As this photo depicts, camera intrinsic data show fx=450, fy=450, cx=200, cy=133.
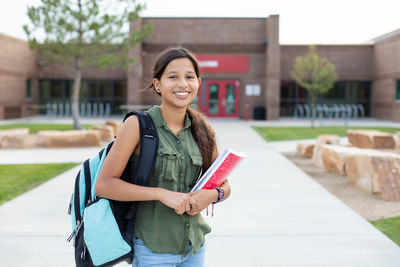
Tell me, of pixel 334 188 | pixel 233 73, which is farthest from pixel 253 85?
pixel 334 188

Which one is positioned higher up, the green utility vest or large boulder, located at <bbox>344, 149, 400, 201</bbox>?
the green utility vest

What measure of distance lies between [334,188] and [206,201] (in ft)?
20.4

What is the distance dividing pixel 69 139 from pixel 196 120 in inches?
459

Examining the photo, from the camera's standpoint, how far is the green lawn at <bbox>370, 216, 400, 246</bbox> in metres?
4.89

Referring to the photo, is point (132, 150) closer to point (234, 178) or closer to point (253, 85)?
point (234, 178)

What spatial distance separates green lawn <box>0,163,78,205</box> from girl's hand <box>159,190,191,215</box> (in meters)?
5.22

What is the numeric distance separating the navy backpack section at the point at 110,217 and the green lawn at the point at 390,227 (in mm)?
3607

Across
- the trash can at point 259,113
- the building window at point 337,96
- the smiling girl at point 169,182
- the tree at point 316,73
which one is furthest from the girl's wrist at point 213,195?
the building window at point 337,96

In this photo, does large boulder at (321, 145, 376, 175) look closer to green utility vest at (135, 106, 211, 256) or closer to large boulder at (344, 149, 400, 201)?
large boulder at (344, 149, 400, 201)

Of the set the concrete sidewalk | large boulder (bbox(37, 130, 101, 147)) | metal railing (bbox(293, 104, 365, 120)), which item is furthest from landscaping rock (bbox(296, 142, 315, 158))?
metal railing (bbox(293, 104, 365, 120))

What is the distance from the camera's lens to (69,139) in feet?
43.5

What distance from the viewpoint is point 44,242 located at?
454 cm

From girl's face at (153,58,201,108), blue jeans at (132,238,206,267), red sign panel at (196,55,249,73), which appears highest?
red sign panel at (196,55,249,73)

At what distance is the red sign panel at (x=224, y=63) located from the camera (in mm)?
28516
